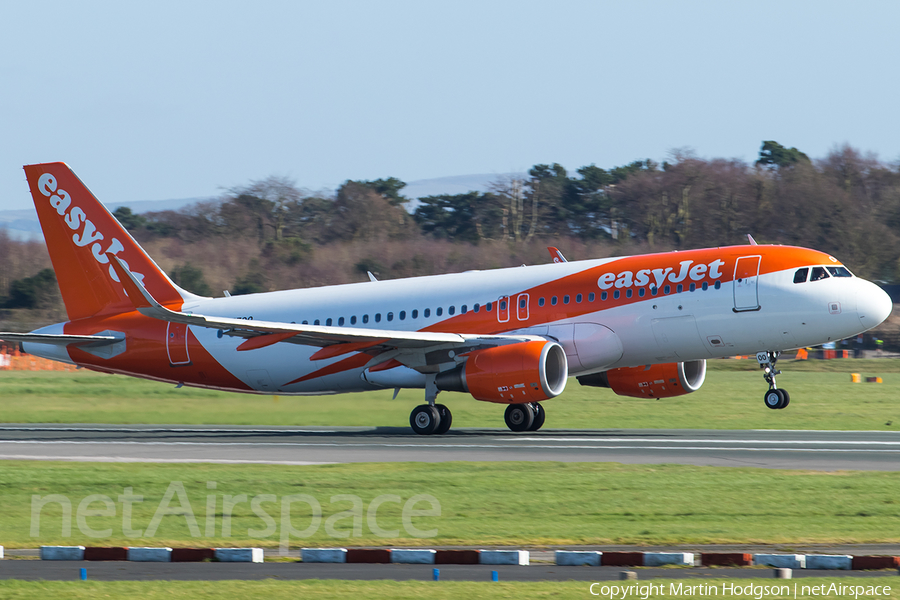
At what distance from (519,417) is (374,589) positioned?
1849 centimetres

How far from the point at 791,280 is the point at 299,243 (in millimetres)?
57004

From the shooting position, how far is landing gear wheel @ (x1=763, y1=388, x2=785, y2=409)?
2477 cm

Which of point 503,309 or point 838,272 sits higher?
point 838,272

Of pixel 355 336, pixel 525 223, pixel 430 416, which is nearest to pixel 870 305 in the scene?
pixel 430 416

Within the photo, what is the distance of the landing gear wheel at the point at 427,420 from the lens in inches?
1050

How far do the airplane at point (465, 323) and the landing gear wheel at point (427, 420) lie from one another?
2.0 inches

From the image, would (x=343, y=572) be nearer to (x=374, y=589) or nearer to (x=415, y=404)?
(x=374, y=589)

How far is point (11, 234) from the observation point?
82.6 meters

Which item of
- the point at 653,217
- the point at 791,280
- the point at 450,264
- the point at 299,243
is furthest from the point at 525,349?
the point at 653,217

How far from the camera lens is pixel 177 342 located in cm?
3012

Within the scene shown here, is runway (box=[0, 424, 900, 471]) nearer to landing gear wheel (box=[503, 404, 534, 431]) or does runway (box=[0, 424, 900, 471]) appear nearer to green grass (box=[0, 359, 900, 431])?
landing gear wheel (box=[503, 404, 534, 431])

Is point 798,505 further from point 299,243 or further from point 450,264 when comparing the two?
point 299,243

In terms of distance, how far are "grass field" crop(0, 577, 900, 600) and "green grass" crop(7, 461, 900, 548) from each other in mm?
2282

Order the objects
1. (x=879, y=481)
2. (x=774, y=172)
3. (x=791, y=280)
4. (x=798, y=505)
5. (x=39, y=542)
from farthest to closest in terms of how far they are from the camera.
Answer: (x=774, y=172), (x=791, y=280), (x=879, y=481), (x=798, y=505), (x=39, y=542)
